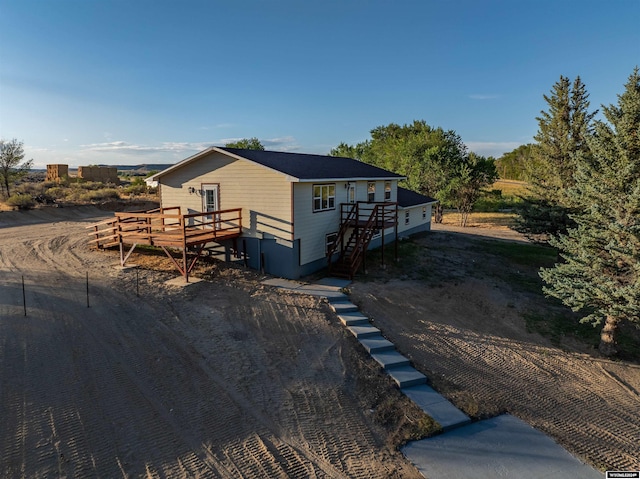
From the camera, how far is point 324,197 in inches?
671

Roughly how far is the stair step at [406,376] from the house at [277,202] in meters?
6.70

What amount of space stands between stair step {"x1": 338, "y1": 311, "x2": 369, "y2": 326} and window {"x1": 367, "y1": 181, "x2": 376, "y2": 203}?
392 inches

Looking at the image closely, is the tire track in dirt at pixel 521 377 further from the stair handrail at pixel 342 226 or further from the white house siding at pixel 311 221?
the stair handrail at pixel 342 226

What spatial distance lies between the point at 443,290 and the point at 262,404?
9.87m

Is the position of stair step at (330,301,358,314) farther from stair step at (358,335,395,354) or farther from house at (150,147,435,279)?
house at (150,147,435,279)

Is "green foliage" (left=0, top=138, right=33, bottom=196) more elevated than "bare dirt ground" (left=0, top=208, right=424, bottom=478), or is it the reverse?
"green foliage" (left=0, top=138, right=33, bottom=196)

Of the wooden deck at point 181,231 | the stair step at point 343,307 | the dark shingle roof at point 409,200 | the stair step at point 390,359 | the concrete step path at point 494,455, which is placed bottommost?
the concrete step path at point 494,455

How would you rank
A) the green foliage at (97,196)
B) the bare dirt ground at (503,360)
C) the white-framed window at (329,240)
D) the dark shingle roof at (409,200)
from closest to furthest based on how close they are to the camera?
the bare dirt ground at (503,360) → the white-framed window at (329,240) → the dark shingle roof at (409,200) → the green foliage at (97,196)

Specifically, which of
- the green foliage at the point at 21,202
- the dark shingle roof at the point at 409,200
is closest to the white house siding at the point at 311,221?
the dark shingle roof at the point at 409,200

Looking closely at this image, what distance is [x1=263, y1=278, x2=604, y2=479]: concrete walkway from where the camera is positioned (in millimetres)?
6664

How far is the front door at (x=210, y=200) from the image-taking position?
1688cm

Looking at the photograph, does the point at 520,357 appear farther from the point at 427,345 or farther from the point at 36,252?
the point at 36,252

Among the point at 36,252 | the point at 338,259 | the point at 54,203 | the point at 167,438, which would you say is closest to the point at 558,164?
the point at 338,259

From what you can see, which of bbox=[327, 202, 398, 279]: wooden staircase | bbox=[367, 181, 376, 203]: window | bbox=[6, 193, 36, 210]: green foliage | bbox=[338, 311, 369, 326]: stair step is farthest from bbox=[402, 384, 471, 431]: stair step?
bbox=[6, 193, 36, 210]: green foliage
